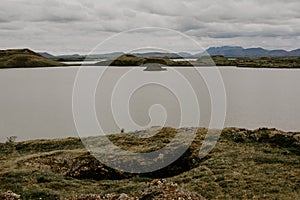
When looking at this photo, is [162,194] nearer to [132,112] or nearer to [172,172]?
[172,172]

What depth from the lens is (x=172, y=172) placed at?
33.6 m

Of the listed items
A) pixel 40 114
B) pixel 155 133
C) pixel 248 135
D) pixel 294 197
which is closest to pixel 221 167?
pixel 294 197

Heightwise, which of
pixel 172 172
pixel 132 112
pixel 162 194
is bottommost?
pixel 132 112

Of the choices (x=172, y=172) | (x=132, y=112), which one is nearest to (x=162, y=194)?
(x=172, y=172)

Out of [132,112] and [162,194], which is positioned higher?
[162,194]

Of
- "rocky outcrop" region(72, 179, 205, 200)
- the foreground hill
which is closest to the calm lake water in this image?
the foreground hill

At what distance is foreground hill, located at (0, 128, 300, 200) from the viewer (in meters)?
24.2

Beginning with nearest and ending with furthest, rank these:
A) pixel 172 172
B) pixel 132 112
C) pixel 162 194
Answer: pixel 162 194, pixel 172 172, pixel 132 112

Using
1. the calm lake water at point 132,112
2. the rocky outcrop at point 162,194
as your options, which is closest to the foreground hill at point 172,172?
the rocky outcrop at point 162,194

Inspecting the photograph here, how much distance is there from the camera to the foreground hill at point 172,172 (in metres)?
24.2

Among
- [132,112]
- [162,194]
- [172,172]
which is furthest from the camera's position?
[132,112]

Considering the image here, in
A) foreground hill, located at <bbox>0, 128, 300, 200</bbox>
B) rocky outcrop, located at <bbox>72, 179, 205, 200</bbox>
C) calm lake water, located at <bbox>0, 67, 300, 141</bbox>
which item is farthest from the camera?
calm lake water, located at <bbox>0, 67, 300, 141</bbox>

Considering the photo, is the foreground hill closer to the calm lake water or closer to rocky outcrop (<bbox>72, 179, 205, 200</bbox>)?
rocky outcrop (<bbox>72, 179, 205, 200</bbox>)

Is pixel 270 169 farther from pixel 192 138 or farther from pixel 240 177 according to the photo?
pixel 192 138
